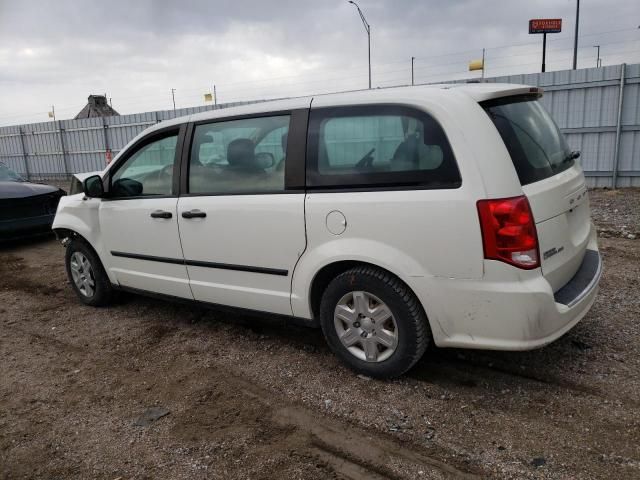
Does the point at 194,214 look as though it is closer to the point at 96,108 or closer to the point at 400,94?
the point at 400,94

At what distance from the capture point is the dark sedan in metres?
8.08

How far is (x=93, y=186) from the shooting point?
15.0ft

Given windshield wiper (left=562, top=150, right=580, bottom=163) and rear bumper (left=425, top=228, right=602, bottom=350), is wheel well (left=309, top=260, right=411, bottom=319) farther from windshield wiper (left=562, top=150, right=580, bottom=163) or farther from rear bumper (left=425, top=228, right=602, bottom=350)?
windshield wiper (left=562, top=150, right=580, bottom=163)

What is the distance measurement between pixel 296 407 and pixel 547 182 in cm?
197

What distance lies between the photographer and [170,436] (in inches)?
115

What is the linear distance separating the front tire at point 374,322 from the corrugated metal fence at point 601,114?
32.5ft

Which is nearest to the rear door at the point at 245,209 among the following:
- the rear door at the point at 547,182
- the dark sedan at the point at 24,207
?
the rear door at the point at 547,182

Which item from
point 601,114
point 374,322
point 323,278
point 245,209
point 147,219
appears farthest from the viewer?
point 601,114

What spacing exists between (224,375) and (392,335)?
123cm

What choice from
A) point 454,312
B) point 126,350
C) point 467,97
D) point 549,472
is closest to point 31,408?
point 126,350

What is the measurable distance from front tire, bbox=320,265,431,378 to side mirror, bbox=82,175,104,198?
2437 mm

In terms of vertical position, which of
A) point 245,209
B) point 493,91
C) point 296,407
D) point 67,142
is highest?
point 67,142

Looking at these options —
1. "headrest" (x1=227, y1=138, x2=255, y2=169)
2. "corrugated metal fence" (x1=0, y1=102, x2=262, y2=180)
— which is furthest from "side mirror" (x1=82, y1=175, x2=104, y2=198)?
"corrugated metal fence" (x1=0, y1=102, x2=262, y2=180)

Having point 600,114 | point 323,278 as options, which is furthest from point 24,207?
point 600,114
